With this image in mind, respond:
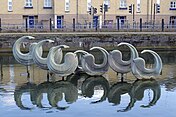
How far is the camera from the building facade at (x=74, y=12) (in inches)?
2120

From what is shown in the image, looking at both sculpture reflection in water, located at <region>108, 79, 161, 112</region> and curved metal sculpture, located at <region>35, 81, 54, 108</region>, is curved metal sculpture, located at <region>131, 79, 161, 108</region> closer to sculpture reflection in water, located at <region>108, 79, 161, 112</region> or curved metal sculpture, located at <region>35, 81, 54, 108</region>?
sculpture reflection in water, located at <region>108, 79, 161, 112</region>

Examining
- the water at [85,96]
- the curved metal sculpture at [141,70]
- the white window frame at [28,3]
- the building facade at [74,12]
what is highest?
the white window frame at [28,3]

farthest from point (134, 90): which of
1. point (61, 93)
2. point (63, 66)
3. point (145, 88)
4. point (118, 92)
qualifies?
point (63, 66)

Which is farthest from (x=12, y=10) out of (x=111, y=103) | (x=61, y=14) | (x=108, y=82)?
(x=111, y=103)

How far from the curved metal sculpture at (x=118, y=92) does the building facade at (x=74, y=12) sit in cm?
3104

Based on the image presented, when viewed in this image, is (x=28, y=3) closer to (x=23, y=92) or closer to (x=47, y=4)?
(x=47, y=4)

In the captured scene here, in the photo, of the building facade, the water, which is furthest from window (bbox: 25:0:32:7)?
the water

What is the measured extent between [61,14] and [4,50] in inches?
695

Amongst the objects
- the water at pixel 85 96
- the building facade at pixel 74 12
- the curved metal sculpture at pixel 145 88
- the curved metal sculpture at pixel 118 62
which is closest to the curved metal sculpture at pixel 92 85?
the water at pixel 85 96

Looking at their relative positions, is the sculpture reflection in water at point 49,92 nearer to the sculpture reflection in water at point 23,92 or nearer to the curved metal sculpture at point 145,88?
the sculpture reflection in water at point 23,92

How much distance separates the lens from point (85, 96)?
19.4 metres

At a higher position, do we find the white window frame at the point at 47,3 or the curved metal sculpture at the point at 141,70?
the white window frame at the point at 47,3

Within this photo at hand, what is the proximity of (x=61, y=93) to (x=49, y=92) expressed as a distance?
2.15ft

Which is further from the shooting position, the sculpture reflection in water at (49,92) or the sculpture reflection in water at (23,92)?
the sculpture reflection in water at (49,92)
